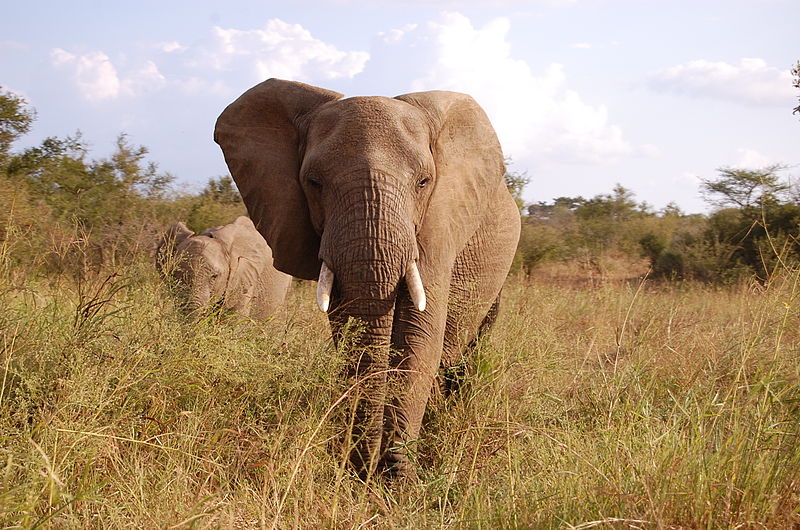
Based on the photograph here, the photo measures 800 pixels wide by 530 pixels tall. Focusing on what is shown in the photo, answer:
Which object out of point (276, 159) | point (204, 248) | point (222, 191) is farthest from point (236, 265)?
point (222, 191)

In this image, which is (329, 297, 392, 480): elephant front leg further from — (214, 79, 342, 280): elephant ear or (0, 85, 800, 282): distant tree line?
(0, 85, 800, 282): distant tree line

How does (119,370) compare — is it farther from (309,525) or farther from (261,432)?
(309,525)

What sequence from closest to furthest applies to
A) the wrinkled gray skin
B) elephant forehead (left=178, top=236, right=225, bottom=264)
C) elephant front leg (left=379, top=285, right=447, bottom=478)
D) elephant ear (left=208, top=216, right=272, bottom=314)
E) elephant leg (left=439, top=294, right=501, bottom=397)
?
elephant front leg (left=379, top=285, right=447, bottom=478) < elephant leg (left=439, top=294, right=501, bottom=397) < the wrinkled gray skin < elephant forehead (left=178, top=236, right=225, bottom=264) < elephant ear (left=208, top=216, right=272, bottom=314)

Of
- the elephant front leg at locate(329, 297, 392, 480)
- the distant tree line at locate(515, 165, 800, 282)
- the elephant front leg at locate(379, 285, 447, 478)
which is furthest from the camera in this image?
the distant tree line at locate(515, 165, 800, 282)

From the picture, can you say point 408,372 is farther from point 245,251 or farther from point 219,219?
point 219,219

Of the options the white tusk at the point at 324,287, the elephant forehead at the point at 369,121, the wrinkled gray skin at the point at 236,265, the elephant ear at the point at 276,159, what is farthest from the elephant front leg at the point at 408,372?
the wrinkled gray skin at the point at 236,265

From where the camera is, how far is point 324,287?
12.5ft

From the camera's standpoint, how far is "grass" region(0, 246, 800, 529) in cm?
271

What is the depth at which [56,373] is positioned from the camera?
11.4 feet

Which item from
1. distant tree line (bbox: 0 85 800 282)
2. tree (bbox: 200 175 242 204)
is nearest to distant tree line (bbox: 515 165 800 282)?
distant tree line (bbox: 0 85 800 282)

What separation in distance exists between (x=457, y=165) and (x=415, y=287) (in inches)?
33.4

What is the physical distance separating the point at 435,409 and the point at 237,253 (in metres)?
4.25

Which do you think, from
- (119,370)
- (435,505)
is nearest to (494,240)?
(435,505)

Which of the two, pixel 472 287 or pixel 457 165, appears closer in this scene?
pixel 457 165
